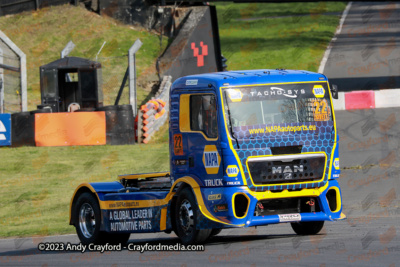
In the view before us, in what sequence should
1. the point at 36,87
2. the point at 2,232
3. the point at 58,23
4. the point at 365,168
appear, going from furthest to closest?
the point at 58,23, the point at 36,87, the point at 365,168, the point at 2,232

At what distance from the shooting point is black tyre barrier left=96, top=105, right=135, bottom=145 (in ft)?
78.6

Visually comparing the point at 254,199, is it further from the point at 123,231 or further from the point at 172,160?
the point at 123,231

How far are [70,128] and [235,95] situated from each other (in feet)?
44.4

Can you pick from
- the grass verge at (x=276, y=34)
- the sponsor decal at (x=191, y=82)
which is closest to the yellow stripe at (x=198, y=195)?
the sponsor decal at (x=191, y=82)

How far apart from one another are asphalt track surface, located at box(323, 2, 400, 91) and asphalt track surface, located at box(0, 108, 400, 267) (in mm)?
16384

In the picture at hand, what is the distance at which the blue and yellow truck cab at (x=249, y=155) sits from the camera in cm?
1052

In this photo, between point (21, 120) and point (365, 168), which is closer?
point (365, 168)

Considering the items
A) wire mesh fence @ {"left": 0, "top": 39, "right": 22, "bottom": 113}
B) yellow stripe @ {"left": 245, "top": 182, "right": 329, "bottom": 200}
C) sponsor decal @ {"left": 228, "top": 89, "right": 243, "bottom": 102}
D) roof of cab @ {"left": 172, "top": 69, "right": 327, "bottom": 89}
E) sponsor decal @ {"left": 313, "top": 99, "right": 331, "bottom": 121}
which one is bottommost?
yellow stripe @ {"left": 245, "top": 182, "right": 329, "bottom": 200}

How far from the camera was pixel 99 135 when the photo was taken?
78.0 ft

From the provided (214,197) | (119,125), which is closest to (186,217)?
(214,197)

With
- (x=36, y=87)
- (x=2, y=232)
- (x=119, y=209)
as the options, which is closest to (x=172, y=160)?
(x=119, y=209)

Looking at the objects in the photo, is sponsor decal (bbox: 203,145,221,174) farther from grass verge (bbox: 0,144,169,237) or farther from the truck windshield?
grass verge (bbox: 0,144,169,237)

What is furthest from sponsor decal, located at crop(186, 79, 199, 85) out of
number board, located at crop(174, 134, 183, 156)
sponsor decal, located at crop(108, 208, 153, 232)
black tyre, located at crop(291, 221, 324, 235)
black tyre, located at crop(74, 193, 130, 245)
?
black tyre, located at crop(291, 221, 324, 235)

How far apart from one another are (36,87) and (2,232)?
20.3m
